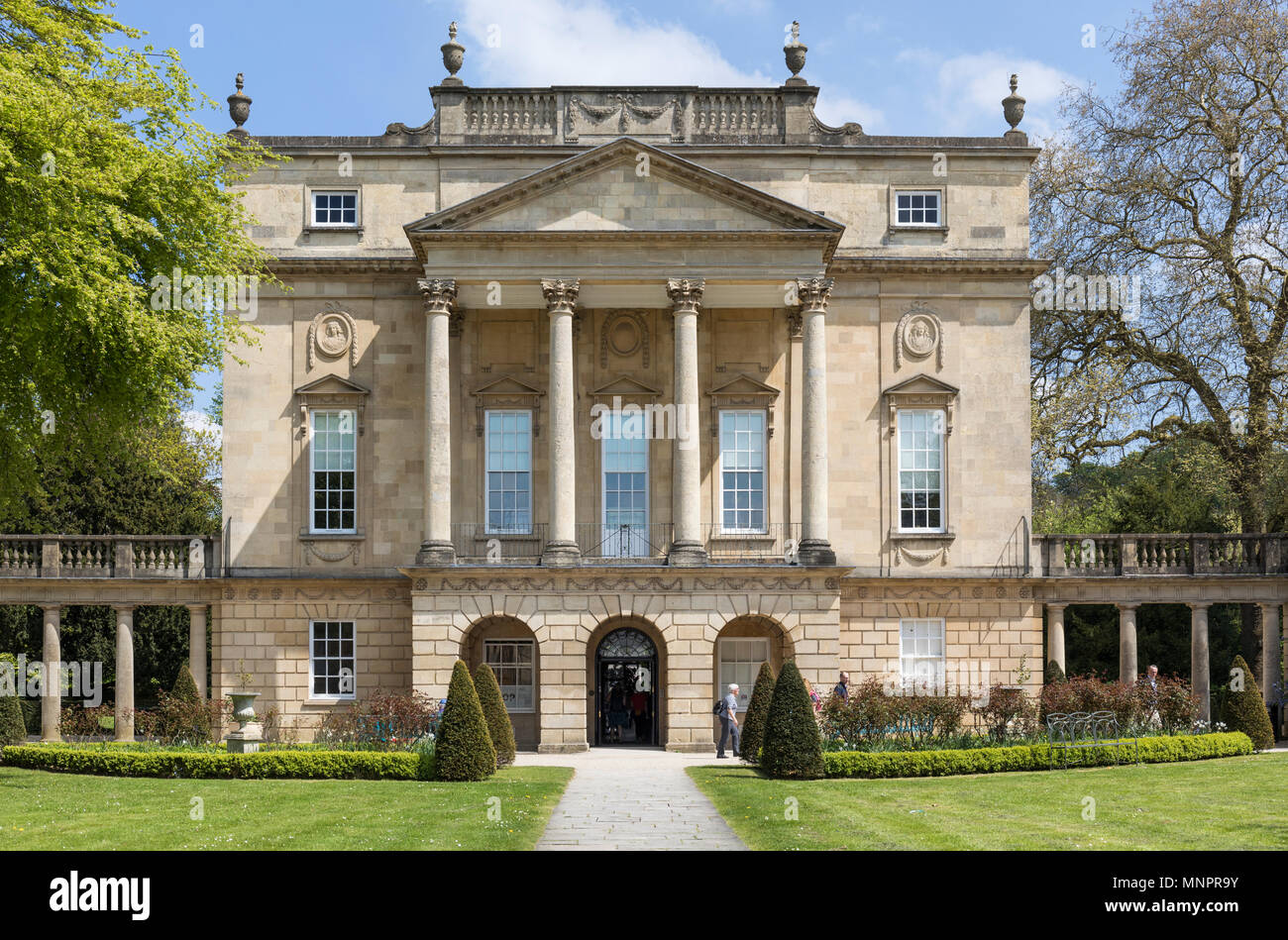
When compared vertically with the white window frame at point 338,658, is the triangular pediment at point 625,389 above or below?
above

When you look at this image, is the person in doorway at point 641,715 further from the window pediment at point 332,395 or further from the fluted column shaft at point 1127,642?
the fluted column shaft at point 1127,642

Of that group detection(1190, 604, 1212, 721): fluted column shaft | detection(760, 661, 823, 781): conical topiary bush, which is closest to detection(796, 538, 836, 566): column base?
detection(760, 661, 823, 781): conical topiary bush

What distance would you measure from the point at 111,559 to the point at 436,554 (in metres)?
11.6

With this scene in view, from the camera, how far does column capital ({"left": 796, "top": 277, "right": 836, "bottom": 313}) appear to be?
3653 cm

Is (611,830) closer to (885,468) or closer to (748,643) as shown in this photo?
(748,643)

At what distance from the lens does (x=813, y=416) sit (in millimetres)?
36438

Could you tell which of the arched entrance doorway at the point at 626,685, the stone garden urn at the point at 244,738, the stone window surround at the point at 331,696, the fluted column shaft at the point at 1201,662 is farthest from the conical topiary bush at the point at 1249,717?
A: the stone garden urn at the point at 244,738

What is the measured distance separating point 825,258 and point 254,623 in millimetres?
19796

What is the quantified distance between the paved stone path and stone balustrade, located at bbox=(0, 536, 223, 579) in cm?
1247

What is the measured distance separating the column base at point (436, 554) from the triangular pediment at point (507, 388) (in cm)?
526

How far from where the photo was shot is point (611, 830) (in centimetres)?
1991

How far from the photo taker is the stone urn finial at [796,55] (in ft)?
129

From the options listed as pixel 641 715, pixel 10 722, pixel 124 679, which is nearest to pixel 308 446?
pixel 124 679
